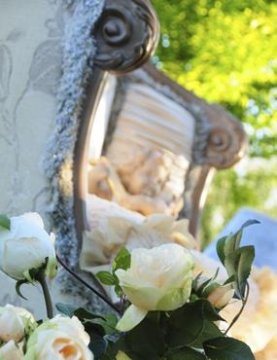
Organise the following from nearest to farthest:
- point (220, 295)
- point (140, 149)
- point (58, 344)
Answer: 1. point (58, 344)
2. point (220, 295)
3. point (140, 149)

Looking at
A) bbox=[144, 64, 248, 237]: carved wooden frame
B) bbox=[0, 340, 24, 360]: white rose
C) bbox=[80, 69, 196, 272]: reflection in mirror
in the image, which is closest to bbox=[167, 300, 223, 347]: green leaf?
bbox=[0, 340, 24, 360]: white rose

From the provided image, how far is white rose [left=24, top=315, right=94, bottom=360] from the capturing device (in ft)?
1.54

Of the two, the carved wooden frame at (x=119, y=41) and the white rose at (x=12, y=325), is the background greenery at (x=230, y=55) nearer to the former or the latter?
the carved wooden frame at (x=119, y=41)

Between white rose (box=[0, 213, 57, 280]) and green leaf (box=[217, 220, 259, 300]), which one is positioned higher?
green leaf (box=[217, 220, 259, 300])

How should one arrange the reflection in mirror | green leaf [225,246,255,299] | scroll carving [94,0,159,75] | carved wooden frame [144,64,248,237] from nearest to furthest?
1. green leaf [225,246,255,299]
2. scroll carving [94,0,159,75]
3. the reflection in mirror
4. carved wooden frame [144,64,248,237]

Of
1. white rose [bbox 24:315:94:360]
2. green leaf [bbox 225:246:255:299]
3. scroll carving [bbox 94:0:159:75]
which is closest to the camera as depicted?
white rose [bbox 24:315:94:360]

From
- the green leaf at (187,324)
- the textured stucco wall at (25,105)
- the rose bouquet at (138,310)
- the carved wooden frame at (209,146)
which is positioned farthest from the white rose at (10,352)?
the carved wooden frame at (209,146)

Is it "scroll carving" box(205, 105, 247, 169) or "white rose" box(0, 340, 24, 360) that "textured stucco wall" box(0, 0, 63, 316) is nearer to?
"white rose" box(0, 340, 24, 360)

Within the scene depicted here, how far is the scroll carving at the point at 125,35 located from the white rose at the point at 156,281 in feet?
1.49

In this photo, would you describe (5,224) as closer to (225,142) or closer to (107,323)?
(107,323)

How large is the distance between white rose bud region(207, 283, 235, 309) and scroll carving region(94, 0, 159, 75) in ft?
1.41

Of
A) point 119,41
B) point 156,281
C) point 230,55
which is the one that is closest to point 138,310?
point 156,281

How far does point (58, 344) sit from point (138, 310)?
3.0 inches

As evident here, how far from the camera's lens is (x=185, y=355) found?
0.56 metres
